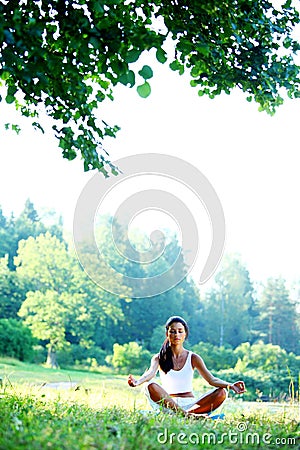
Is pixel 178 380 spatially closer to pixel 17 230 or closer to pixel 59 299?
pixel 59 299

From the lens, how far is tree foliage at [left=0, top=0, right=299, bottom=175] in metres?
3.31

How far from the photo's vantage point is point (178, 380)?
5070mm

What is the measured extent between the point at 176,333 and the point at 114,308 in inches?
932

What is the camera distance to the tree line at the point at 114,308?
27.0 meters

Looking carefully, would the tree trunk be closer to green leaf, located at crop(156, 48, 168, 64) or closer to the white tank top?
the white tank top

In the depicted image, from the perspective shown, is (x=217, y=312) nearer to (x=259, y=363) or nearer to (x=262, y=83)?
(x=259, y=363)

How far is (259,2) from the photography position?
181 inches

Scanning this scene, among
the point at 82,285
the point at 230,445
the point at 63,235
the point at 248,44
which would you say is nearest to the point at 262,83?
the point at 248,44

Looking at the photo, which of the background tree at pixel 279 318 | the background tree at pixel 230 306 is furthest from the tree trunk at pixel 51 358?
the background tree at pixel 279 318

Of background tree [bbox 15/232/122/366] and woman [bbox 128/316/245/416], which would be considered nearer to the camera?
woman [bbox 128/316/245/416]

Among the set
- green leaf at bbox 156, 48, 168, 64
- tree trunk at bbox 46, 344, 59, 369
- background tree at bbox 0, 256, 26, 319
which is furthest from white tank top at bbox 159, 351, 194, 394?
background tree at bbox 0, 256, 26, 319

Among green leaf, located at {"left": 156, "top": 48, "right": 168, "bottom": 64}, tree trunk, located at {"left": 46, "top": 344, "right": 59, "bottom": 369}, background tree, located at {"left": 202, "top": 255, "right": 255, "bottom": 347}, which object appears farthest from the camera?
background tree, located at {"left": 202, "top": 255, "right": 255, "bottom": 347}

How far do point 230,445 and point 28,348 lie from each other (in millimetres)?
22315

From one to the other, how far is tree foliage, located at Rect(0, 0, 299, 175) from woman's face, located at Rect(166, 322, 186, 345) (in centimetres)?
170
